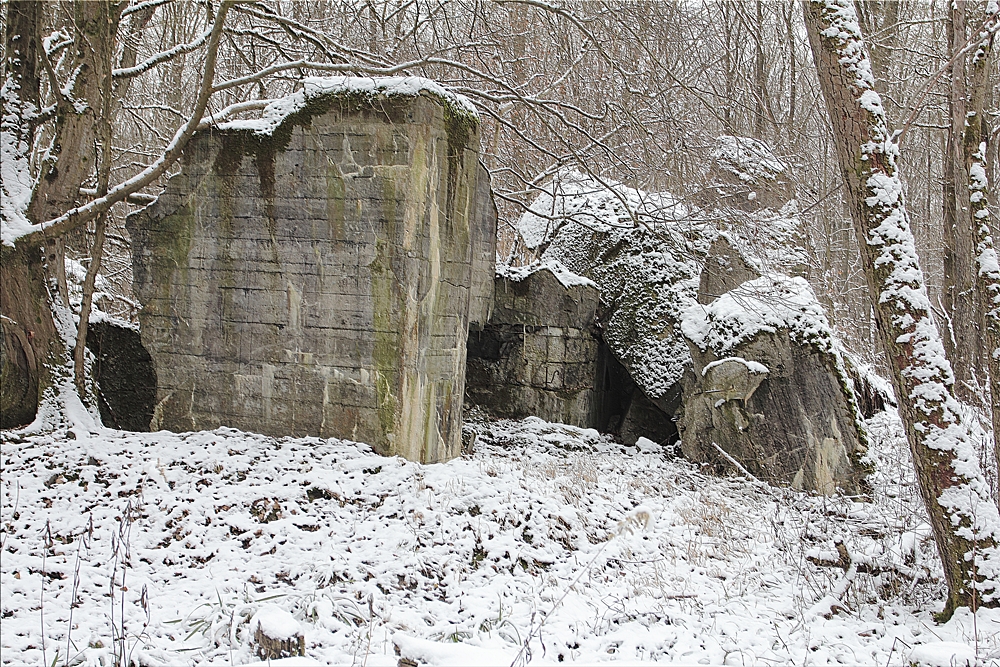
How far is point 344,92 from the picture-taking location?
6.12m

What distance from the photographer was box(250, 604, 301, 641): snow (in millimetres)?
3410

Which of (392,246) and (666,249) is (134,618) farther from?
(666,249)

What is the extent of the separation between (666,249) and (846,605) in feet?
19.3

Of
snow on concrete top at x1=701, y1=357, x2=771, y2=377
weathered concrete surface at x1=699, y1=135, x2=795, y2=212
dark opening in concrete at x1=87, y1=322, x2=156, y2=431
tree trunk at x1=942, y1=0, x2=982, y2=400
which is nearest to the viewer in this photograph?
tree trunk at x1=942, y1=0, x2=982, y2=400

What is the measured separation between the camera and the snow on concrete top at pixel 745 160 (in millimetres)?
8341

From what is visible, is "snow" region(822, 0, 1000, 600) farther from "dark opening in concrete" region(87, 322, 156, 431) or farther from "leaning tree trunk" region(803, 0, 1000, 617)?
"dark opening in concrete" region(87, 322, 156, 431)

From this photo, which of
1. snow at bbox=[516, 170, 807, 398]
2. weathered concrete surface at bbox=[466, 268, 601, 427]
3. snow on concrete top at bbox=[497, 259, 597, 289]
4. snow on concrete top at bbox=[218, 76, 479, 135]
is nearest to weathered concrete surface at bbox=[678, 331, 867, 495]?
snow at bbox=[516, 170, 807, 398]

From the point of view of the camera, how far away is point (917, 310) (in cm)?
404

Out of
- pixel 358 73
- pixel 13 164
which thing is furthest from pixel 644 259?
pixel 13 164

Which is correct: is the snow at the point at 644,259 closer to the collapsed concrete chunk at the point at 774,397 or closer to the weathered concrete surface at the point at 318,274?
the collapsed concrete chunk at the point at 774,397

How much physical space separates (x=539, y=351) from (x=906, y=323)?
533cm

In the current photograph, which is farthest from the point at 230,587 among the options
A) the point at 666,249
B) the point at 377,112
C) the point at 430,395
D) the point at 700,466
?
the point at 666,249

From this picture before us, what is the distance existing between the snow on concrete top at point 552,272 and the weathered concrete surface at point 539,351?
Result: 26mm

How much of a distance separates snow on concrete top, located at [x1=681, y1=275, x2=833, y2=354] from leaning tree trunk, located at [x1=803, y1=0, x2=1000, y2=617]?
3.36 metres
